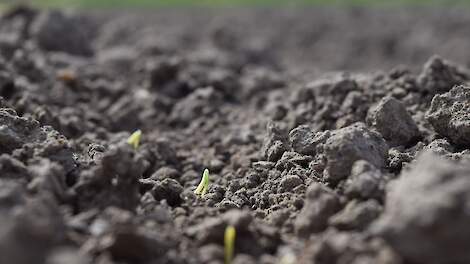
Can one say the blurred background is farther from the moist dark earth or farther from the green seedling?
the green seedling

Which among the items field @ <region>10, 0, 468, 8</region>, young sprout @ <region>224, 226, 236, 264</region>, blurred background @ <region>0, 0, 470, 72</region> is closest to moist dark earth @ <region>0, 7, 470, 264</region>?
young sprout @ <region>224, 226, 236, 264</region>

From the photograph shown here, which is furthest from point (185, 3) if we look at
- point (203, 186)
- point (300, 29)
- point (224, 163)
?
point (203, 186)

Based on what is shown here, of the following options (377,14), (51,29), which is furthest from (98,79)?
(377,14)

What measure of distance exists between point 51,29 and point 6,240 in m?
8.96

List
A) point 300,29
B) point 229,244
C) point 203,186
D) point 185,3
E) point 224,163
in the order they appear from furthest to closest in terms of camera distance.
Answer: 1. point 185,3
2. point 300,29
3. point 224,163
4. point 203,186
5. point 229,244

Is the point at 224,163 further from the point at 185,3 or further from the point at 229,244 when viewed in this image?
the point at 185,3

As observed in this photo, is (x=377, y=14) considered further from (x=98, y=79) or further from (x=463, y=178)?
(x=463, y=178)

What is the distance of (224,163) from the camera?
5715 mm

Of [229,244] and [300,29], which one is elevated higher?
[300,29]

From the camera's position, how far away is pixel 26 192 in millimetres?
3246

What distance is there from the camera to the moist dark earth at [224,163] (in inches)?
110

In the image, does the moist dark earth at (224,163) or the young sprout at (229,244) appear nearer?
the moist dark earth at (224,163)

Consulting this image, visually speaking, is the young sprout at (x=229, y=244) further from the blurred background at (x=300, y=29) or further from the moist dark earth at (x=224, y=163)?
the blurred background at (x=300, y=29)

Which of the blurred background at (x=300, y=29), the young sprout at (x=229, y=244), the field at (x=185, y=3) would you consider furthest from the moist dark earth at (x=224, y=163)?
the field at (x=185, y=3)
